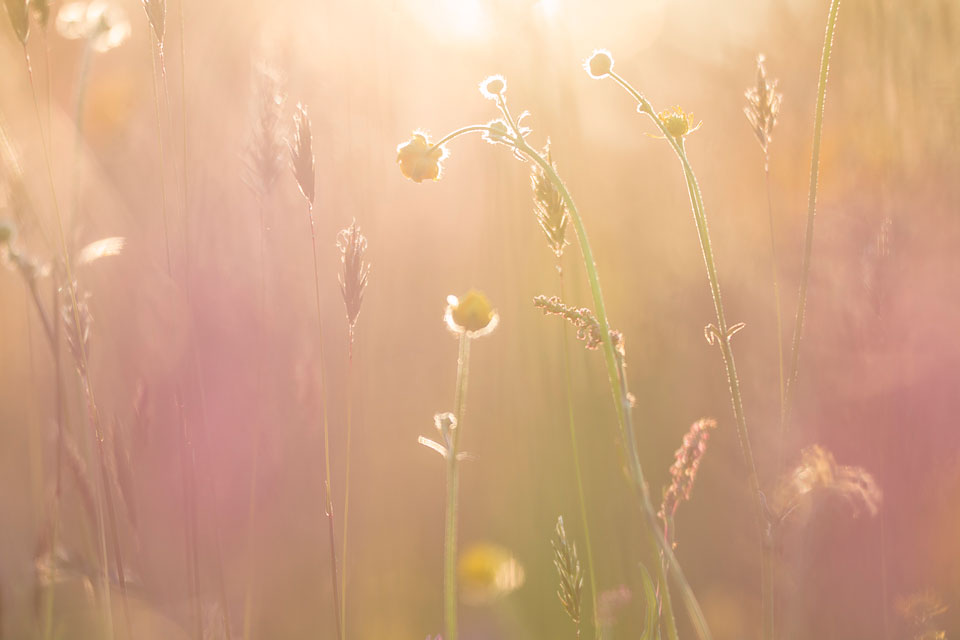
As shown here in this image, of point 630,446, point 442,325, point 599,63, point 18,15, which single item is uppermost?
point 442,325

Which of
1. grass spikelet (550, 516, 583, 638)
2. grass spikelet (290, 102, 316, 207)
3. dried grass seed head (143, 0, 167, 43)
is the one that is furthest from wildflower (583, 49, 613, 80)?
dried grass seed head (143, 0, 167, 43)

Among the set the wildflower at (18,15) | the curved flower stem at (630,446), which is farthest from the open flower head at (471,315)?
the wildflower at (18,15)

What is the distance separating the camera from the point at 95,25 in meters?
1.39

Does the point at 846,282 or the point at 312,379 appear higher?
the point at 846,282

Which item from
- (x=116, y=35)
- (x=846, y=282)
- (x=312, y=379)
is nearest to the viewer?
(x=116, y=35)

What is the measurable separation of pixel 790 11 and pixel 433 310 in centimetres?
194

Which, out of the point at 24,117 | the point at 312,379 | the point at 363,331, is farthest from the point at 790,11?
the point at 24,117

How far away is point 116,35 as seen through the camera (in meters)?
1.54

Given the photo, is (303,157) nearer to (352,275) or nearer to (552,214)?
(352,275)

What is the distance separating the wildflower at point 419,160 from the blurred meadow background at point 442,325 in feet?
1.45

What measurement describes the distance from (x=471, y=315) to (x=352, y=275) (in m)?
0.30

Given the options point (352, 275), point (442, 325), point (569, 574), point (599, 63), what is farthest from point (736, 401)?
point (442, 325)

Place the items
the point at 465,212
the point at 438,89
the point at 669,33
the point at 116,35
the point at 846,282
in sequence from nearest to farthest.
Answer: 1. the point at 116,35
2. the point at 846,282
3. the point at 465,212
4. the point at 438,89
5. the point at 669,33

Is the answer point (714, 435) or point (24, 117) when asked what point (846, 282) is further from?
point (24, 117)
